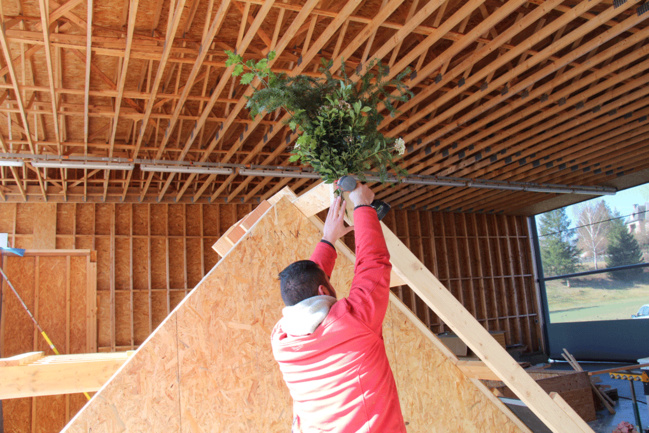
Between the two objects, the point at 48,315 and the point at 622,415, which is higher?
the point at 48,315

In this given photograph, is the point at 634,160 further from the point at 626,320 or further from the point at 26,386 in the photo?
the point at 26,386

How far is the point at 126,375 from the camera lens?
→ 3080 mm

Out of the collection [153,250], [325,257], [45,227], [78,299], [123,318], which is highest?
[45,227]

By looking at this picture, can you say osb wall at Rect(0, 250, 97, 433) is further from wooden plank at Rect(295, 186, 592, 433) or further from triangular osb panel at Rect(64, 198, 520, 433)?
wooden plank at Rect(295, 186, 592, 433)

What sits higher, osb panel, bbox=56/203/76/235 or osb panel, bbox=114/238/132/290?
osb panel, bbox=56/203/76/235

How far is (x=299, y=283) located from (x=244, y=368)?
4.49 ft

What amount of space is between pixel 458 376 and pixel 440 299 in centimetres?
124

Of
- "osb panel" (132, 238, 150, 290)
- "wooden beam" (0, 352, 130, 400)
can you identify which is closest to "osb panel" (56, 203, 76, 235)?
"osb panel" (132, 238, 150, 290)

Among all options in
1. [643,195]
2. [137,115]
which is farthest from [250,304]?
[643,195]

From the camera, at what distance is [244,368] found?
11.1ft

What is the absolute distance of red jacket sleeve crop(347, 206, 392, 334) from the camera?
7.13ft

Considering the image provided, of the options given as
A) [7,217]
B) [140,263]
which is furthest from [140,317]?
[7,217]

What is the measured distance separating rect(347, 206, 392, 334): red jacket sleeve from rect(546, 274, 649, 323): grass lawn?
67.2ft

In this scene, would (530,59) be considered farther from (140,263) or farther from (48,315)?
(140,263)
